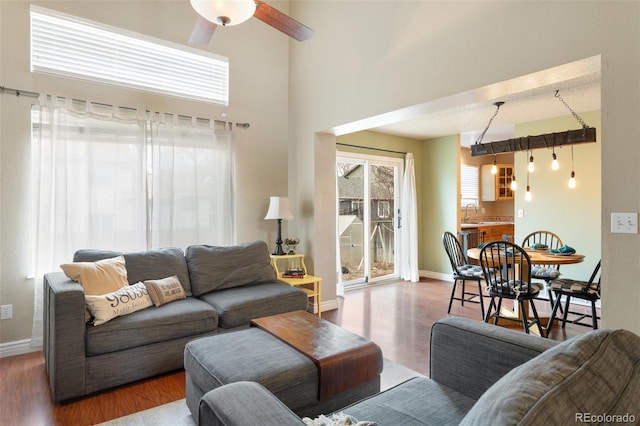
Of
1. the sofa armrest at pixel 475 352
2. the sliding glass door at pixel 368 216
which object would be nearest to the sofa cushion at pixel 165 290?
→ the sofa armrest at pixel 475 352

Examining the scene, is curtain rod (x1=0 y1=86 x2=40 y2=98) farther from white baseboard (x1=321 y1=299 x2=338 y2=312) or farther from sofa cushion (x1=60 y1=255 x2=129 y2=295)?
white baseboard (x1=321 y1=299 x2=338 y2=312)

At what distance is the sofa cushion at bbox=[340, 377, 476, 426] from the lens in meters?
1.32

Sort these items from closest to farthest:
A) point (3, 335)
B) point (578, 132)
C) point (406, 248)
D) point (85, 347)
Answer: point (85, 347) → point (3, 335) → point (578, 132) → point (406, 248)

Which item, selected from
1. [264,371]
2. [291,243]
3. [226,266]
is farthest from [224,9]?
[291,243]

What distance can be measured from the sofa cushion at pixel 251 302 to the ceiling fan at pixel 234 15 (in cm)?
212

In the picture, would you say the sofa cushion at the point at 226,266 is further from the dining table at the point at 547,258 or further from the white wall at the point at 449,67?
the dining table at the point at 547,258

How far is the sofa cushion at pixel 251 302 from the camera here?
2918 mm

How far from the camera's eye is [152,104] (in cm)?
368

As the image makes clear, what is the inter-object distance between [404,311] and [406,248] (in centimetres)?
198

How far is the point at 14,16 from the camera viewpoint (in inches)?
119

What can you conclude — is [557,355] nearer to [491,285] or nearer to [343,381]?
[343,381]

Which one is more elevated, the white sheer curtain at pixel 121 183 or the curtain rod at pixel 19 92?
the curtain rod at pixel 19 92

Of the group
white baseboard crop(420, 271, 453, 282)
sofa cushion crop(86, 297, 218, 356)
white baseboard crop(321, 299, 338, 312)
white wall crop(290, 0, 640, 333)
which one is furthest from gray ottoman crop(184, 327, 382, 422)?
white baseboard crop(420, 271, 453, 282)

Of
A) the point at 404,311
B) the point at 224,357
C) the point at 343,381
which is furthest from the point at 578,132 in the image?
the point at 224,357
